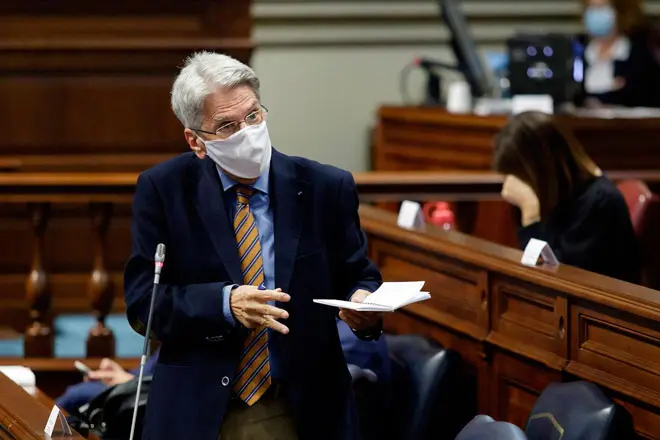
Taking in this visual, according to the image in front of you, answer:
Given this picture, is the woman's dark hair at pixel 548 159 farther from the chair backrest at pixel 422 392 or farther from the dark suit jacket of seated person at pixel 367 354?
the dark suit jacket of seated person at pixel 367 354

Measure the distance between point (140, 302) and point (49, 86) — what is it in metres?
3.32

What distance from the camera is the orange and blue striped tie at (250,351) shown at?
2.76 m

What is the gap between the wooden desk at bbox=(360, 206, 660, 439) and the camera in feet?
10.8

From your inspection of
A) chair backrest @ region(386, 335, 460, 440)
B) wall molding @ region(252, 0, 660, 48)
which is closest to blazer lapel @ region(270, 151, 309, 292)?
chair backrest @ region(386, 335, 460, 440)

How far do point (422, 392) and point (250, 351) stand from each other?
1.20 m

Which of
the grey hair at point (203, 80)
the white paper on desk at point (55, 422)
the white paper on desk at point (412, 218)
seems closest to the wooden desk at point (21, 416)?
the white paper on desk at point (55, 422)

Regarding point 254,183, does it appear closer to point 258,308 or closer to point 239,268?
point 239,268

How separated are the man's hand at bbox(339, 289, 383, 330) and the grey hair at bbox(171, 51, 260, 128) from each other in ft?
1.54

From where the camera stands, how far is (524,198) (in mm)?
4477

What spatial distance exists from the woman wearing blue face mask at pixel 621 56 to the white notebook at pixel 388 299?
487 centimetres

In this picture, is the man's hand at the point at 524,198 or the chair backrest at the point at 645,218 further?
the chair backrest at the point at 645,218

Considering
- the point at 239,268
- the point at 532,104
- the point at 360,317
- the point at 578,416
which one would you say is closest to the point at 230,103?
the point at 239,268

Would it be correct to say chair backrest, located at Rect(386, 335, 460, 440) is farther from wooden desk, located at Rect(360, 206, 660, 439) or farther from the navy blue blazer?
the navy blue blazer

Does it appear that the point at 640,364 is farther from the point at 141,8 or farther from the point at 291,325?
the point at 141,8
